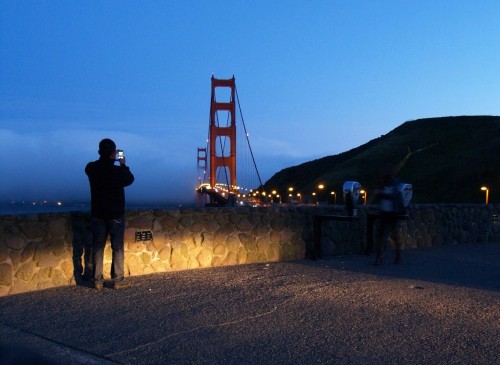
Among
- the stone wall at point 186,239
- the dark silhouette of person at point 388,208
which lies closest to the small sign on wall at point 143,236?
the stone wall at point 186,239

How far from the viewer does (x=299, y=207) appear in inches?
387

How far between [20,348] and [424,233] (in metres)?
9.27

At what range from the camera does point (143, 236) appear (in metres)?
7.62

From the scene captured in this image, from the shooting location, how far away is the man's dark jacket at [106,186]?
6457mm

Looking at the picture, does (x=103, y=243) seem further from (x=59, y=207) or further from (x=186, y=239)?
(x=59, y=207)

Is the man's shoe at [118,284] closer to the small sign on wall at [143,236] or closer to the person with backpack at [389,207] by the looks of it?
the small sign on wall at [143,236]

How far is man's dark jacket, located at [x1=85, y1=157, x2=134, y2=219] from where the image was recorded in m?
6.46

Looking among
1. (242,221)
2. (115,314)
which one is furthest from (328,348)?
(242,221)

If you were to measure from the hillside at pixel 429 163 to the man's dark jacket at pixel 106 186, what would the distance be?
4698 cm

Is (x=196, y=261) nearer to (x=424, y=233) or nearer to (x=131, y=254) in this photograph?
(x=131, y=254)

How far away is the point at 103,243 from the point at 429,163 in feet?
272

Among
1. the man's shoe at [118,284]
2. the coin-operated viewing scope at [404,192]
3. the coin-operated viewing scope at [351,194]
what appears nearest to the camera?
the man's shoe at [118,284]

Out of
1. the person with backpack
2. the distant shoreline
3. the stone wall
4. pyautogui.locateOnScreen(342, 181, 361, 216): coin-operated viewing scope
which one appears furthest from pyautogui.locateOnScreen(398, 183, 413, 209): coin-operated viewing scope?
the distant shoreline

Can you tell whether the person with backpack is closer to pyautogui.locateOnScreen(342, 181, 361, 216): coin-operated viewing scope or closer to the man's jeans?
pyautogui.locateOnScreen(342, 181, 361, 216): coin-operated viewing scope
